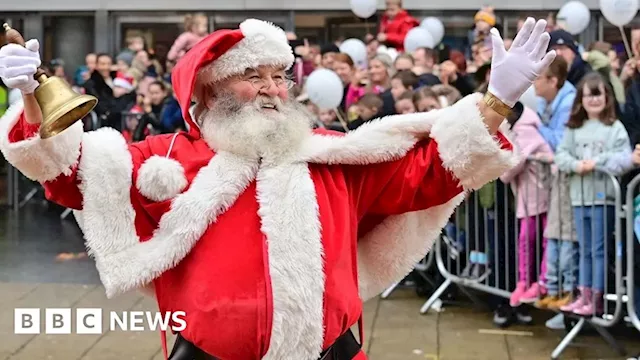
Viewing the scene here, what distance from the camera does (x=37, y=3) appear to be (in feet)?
52.6

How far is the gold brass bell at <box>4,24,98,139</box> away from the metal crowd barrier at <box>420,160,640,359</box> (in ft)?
12.8

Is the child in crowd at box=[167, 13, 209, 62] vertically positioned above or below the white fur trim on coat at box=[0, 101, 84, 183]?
below

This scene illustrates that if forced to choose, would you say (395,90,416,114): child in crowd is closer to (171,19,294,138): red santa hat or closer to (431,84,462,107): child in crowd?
(431,84,462,107): child in crowd

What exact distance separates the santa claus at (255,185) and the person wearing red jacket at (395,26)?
28.7 ft

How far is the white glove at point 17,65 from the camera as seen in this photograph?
3094 millimetres

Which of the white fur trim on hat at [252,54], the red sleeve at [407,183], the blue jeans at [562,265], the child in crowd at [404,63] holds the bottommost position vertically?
the blue jeans at [562,265]

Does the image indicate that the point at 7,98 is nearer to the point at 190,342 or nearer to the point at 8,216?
the point at 8,216

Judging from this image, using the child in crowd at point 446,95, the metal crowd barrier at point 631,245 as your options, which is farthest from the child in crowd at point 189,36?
the metal crowd barrier at point 631,245

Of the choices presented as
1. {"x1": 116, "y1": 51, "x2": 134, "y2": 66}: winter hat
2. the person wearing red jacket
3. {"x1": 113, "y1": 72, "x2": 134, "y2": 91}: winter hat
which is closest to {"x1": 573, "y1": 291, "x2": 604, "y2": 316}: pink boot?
the person wearing red jacket

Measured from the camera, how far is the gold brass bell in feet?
10.2

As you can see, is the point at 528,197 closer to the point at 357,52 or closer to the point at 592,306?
the point at 592,306

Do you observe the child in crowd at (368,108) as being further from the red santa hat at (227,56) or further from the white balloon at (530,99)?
the red santa hat at (227,56)

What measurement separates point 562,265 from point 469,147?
11.0ft

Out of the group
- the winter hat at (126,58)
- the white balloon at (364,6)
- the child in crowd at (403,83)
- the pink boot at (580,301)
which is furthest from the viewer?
the winter hat at (126,58)
